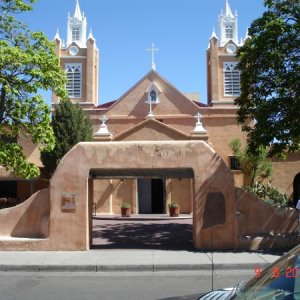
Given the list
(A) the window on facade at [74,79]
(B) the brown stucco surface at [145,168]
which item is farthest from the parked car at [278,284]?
(A) the window on facade at [74,79]

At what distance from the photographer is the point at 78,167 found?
14406 millimetres

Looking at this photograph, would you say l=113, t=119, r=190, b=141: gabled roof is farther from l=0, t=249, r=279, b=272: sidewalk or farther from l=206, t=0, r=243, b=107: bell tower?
l=0, t=249, r=279, b=272: sidewalk

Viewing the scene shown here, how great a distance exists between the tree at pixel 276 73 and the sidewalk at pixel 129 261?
386 cm

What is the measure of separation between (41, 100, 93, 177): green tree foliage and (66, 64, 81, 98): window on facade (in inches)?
243

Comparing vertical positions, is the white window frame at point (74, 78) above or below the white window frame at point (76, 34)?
below

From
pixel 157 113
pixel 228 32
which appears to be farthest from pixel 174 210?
pixel 228 32

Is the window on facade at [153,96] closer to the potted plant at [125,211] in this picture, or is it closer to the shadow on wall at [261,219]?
the potted plant at [125,211]

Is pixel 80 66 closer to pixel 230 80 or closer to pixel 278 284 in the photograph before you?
pixel 230 80

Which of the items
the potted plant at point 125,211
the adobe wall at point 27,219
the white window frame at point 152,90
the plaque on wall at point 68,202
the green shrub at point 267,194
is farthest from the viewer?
the white window frame at point 152,90

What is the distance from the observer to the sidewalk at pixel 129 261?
11.8 m

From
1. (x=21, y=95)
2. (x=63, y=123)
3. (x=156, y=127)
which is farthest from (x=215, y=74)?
(x=21, y=95)

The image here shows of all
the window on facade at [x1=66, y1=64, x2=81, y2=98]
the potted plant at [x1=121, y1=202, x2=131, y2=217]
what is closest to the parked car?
the potted plant at [x1=121, y1=202, x2=131, y2=217]

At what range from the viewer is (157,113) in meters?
34.7

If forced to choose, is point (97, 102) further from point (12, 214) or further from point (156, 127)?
point (12, 214)
